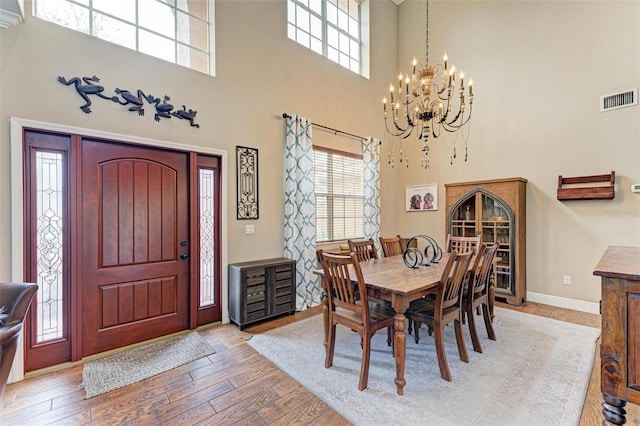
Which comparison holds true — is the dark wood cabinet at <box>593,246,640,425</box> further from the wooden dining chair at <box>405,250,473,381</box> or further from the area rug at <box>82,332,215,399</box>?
the area rug at <box>82,332,215,399</box>

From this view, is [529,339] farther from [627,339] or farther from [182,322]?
[182,322]

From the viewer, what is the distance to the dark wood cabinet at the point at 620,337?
126 cm

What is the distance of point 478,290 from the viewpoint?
288 centimetres

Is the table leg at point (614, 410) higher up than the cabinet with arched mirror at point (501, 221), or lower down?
lower down

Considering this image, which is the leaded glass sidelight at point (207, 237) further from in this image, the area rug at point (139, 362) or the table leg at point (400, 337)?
the table leg at point (400, 337)

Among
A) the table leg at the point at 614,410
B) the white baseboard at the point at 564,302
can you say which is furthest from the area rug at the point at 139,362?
the white baseboard at the point at 564,302

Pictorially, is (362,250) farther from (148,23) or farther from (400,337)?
(148,23)

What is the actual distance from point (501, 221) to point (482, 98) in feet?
6.66

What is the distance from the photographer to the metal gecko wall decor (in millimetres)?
2633

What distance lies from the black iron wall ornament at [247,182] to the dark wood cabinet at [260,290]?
660mm

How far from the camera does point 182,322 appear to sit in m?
3.29

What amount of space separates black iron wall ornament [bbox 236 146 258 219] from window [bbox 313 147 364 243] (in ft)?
3.63

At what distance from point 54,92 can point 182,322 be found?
2.50 metres

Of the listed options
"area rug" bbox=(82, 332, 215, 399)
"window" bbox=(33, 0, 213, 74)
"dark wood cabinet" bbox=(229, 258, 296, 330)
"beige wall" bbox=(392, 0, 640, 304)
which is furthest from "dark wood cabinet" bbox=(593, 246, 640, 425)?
"window" bbox=(33, 0, 213, 74)
